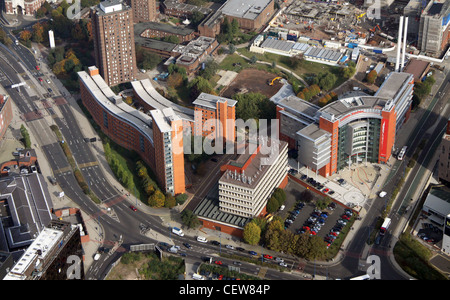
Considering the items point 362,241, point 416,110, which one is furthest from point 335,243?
point 416,110

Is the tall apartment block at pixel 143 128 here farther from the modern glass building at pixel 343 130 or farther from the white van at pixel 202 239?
the modern glass building at pixel 343 130

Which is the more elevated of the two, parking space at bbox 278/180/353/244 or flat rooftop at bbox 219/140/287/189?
flat rooftop at bbox 219/140/287/189

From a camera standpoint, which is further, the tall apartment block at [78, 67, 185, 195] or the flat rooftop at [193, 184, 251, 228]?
the tall apartment block at [78, 67, 185, 195]

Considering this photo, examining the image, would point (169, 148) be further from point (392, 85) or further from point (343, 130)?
A: point (392, 85)

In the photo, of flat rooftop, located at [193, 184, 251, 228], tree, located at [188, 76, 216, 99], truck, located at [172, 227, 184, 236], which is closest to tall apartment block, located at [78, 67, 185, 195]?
flat rooftop, located at [193, 184, 251, 228]

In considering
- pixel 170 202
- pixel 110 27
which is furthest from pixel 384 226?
pixel 110 27

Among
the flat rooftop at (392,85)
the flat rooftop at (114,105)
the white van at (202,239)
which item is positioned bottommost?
the white van at (202,239)

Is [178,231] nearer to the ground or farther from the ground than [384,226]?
nearer to the ground

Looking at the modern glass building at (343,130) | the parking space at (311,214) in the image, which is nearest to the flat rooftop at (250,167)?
the modern glass building at (343,130)

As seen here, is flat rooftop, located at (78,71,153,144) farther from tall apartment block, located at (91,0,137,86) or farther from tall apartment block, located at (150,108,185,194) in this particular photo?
tall apartment block, located at (150,108,185,194)
